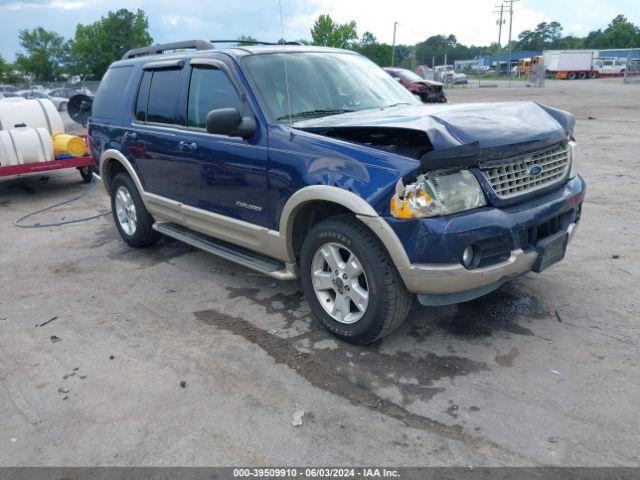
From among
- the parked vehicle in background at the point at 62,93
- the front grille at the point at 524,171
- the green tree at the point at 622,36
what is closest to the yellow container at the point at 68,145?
the front grille at the point at 524,171

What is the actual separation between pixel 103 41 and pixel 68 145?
76.1 metres

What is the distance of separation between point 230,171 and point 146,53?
2.85 metres

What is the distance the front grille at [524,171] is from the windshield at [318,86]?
1.46 meters

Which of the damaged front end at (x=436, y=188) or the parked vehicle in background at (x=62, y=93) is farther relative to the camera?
the parked vehicle in background at (x=62, y=93)

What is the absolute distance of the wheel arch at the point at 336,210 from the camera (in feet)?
10.6

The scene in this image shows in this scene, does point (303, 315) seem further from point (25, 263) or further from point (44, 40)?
point (44, 40)

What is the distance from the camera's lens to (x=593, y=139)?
40.5 feet

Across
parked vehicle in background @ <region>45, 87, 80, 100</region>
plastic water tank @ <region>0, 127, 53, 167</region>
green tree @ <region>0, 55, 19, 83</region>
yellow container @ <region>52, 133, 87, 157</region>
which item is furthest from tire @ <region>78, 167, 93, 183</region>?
green tree @ <region>0, 55, 19, 83</region>

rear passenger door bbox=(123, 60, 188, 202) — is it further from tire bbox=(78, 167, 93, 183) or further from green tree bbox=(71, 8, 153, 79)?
green tree bbox=(71, 8, 153, 79)

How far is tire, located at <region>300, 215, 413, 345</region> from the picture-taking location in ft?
11.0

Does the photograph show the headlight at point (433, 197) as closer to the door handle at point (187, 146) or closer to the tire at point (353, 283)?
the tire at point (353, 283)

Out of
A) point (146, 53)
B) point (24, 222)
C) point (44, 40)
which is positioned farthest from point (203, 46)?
point (44, 40)

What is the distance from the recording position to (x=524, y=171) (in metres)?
3.51

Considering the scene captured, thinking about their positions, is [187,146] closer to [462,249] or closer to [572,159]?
[462,249]
